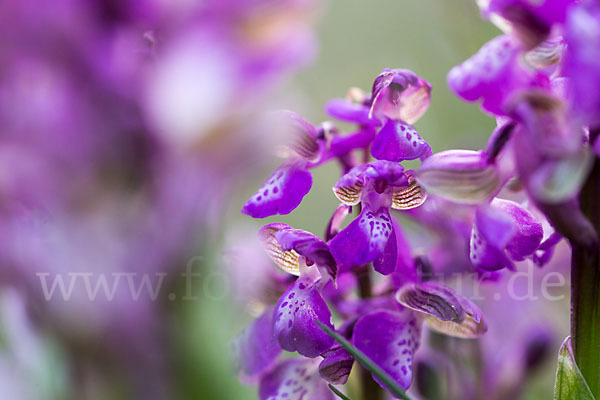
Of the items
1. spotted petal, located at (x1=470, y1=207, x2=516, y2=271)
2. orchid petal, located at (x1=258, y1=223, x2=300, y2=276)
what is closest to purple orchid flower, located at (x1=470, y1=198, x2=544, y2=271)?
spotted petal, located at (x1=470, y1=207, x2=516, y2=271)

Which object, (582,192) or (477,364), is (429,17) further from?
(582,192)

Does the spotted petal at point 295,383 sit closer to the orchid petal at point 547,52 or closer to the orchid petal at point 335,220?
the orchid petal at point 335,220

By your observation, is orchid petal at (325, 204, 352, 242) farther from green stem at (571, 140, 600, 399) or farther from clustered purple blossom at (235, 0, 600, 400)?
green stem at (571, 140, 600, 399)

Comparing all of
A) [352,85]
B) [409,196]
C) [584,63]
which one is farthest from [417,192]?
[352,85]

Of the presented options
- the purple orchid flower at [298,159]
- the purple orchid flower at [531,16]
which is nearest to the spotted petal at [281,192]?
the purple orchid flower at [298,159]

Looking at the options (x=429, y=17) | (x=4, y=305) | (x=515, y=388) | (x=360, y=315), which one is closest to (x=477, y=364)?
(x=515, y=388)
